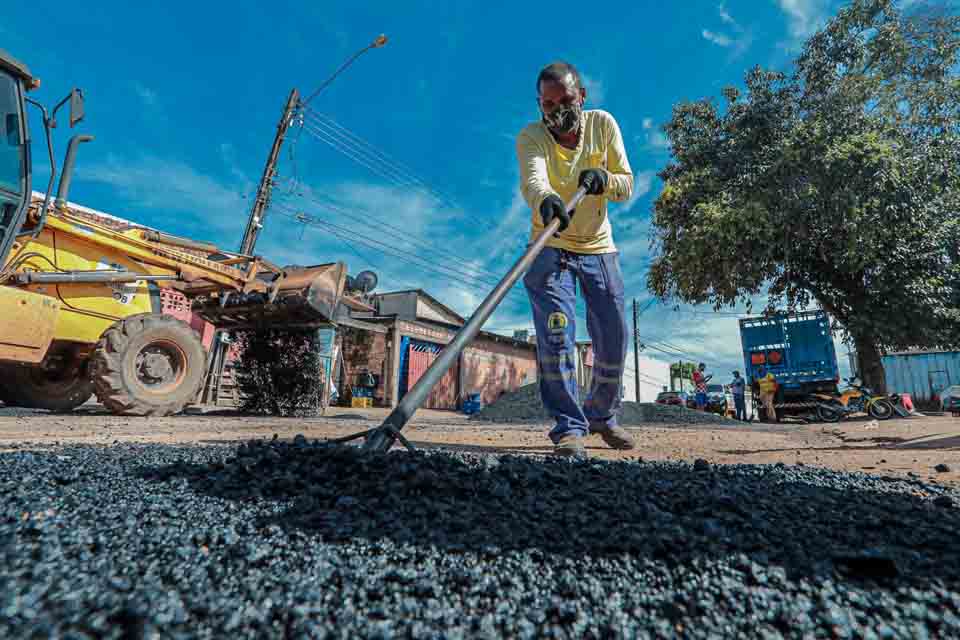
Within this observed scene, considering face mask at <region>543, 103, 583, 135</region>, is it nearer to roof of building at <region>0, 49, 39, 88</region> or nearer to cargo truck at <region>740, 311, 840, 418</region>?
roof of building at <region>0, 49, 39, 88</region>

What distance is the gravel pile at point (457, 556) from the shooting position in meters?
0.74

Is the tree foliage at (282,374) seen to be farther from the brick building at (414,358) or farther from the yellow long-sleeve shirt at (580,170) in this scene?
the brick building at (414,358)

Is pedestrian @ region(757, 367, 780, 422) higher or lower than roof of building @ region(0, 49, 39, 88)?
lower

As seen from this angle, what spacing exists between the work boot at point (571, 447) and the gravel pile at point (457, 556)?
2.50 feet

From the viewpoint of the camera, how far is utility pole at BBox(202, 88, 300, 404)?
11.5 metres

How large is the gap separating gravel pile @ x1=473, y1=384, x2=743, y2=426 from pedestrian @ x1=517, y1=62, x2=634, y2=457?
5126mm

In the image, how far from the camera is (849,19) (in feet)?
37.1

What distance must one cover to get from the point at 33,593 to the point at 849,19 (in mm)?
15607

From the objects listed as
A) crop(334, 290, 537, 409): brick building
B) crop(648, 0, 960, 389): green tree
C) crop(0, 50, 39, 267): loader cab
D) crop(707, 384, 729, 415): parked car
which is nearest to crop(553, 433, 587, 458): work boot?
crop(0, 50, 39, 267): loader cab

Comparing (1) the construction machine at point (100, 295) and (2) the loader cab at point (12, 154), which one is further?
(1) the construction machine at point (100, 295)

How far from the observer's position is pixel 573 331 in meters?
2.62

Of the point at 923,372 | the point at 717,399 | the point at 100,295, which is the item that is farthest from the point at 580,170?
the point at 923,372

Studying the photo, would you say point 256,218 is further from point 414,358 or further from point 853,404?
point 853,404

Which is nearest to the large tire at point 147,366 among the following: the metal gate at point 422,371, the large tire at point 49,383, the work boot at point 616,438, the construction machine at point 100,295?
the construction machine at point 100,295
